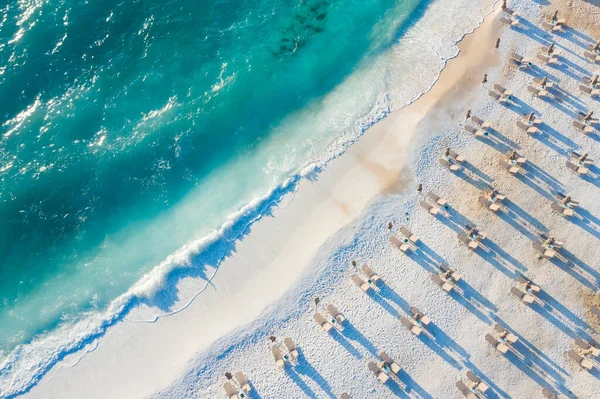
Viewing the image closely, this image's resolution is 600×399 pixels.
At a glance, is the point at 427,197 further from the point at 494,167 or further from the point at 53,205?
the point at 53,205

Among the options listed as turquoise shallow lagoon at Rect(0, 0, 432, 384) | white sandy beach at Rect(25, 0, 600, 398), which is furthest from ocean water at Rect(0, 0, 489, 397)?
white sandy beach at Rect(25, 0, 600, 398)

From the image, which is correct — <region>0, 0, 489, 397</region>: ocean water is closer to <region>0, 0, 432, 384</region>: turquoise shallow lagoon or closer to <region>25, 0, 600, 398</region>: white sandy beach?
<region>0, 0, 432, 384</region>: turquoise shallow lagoon

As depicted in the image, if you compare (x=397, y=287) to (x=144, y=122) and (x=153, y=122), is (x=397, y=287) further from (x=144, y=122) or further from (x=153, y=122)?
(x=144, y=122)

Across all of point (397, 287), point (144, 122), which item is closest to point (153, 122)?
point (144, 122)

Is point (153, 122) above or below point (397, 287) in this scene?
above

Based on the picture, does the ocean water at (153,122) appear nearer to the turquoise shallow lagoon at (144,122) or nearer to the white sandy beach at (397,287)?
the turquoise shallow lagoon at (144,122)

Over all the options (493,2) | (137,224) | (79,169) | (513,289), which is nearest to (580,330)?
(513,289)
